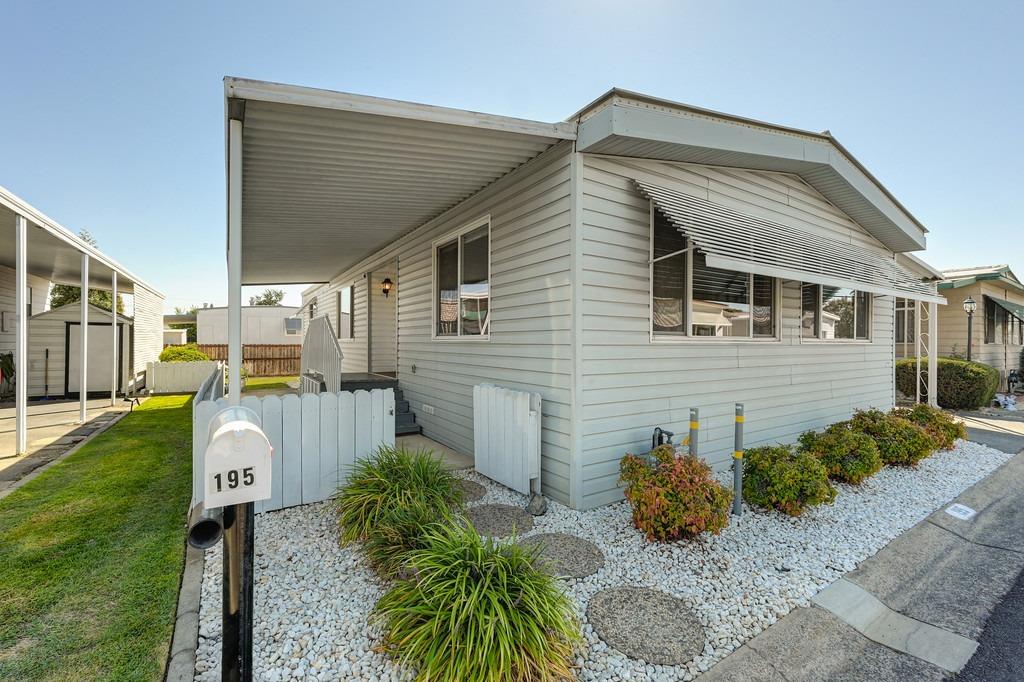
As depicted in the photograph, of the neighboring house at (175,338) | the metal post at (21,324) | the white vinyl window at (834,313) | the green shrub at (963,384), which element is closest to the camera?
the metal post at (21,324)

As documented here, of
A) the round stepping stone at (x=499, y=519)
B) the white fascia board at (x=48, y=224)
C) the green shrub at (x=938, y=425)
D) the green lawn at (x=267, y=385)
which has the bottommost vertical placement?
the round stepping stone at (x=499, y=519)

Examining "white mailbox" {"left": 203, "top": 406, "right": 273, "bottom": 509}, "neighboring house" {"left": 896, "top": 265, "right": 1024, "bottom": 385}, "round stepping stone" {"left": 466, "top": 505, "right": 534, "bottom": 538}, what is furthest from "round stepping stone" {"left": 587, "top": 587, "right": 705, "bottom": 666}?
"neighboring house" {"left": 896, "top": 265, "right": 1024, "bottom": 385}

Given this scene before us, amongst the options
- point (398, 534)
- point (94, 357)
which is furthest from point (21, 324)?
point (94, 357)

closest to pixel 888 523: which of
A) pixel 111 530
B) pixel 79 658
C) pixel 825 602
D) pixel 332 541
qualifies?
pixel 825 602

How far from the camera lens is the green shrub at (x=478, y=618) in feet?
6.50

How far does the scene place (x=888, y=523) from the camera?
4.28m

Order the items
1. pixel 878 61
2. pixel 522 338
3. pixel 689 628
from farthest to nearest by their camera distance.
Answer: pixel 878 61
pixel 522 338
pixel 689 628

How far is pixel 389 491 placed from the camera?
3574 mm

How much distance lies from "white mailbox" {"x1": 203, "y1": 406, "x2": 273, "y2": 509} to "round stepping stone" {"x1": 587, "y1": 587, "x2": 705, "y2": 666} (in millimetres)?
2000

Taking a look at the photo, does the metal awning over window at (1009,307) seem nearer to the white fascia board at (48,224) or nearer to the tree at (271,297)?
the white fascia board at (48,224)

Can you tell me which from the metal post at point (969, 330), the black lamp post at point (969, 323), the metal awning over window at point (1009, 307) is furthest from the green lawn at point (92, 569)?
the metal awning over window at point (1009, 307)

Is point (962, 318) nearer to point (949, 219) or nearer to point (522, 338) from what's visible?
point (949, 219)

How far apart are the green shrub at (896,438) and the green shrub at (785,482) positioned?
7.23ft

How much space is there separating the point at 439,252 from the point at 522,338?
8.41 feet
